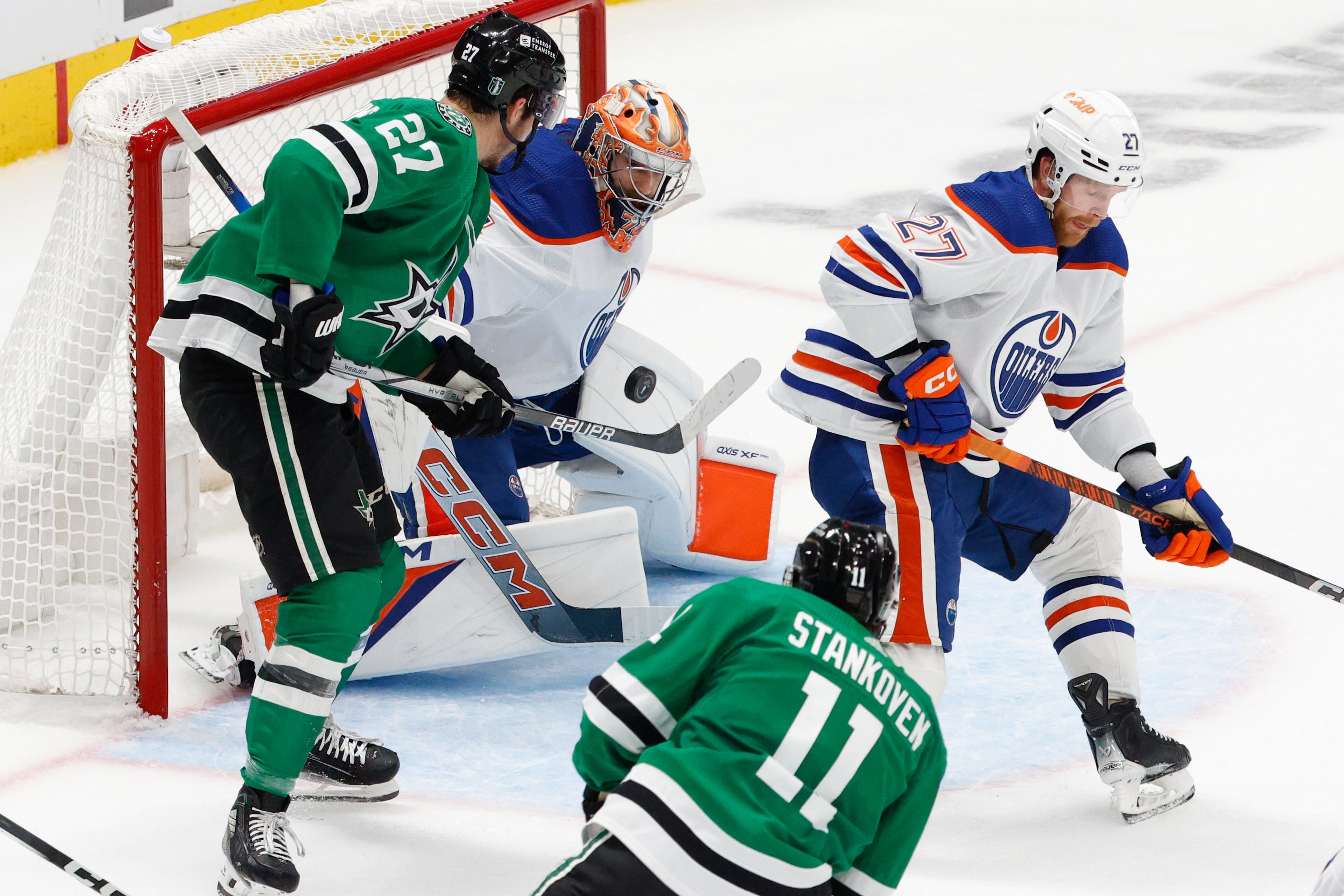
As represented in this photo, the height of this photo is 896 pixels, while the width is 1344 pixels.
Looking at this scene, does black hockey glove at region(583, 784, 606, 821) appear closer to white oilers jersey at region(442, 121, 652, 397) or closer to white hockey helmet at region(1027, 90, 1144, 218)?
white hockey helmet at region(1027, 90, 1144, 218)

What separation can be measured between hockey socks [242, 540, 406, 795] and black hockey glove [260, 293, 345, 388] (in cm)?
28

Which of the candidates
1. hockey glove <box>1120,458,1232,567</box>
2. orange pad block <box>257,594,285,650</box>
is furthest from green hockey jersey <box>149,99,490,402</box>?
hockey glove <box>1120,458,1232,567</box>

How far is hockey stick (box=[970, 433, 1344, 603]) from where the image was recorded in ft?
8.89

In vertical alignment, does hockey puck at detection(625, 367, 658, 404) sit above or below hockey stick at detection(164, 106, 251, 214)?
below

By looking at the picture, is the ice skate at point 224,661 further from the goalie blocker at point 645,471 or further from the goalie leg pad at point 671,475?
the goalie leg pad at point 671,475

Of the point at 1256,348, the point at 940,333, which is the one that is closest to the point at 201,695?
the point at 940,333

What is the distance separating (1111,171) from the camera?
2582 mm

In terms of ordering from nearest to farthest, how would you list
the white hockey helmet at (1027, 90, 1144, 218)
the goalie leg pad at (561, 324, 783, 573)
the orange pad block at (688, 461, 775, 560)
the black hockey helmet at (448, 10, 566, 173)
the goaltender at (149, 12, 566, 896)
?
the goaltender at (149, 12, 566, 896), the black hockey helmet at (448, 10, 566, 173), the white hockey helmet at (1027, 90, 1144, 218), the goalie leg pad at (561, 324, 783, 573), the orange pad block at (688, 461, 775, 560)

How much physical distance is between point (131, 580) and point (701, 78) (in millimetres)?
4699

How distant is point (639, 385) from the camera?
3.45 metres

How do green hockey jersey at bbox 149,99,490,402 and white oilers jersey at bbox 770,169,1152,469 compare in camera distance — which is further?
white oilers jersey at bbox 770,169,1152,469

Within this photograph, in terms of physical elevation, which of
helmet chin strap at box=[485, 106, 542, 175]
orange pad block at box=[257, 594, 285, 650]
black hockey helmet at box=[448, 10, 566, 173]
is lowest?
orange pad block at box=[257, 594, 285, 650]

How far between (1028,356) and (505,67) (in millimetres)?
891

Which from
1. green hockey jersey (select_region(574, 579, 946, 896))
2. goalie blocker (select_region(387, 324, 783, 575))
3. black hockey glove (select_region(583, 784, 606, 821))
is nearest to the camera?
green hockey jersey (select_region(574, 579, 946, 896))
